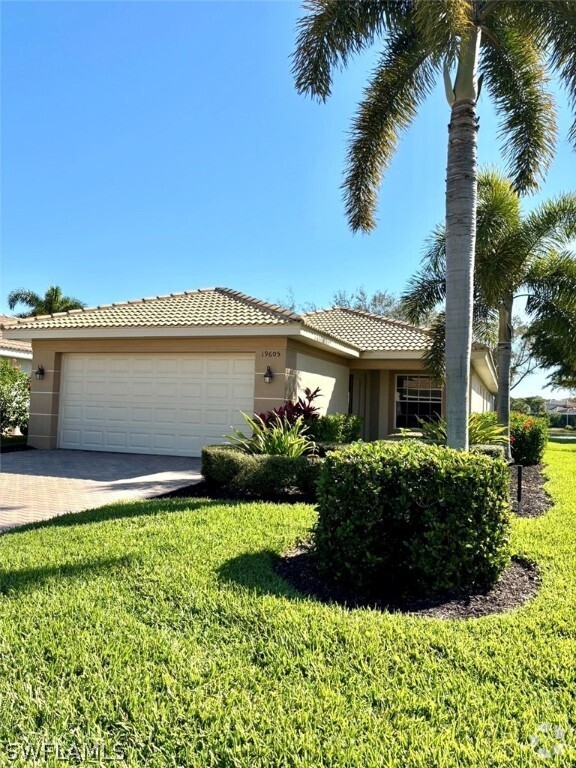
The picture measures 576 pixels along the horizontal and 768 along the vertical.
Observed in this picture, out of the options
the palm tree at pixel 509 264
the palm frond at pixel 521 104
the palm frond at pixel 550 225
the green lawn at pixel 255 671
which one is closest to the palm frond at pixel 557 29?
the palm frond at pixel 521 104

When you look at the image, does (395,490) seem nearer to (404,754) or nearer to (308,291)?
(404,754)

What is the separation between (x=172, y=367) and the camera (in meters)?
14.2

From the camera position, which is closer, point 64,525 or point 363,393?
point 64,525

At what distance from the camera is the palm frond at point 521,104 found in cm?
967

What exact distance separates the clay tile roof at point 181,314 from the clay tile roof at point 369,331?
2.48 m

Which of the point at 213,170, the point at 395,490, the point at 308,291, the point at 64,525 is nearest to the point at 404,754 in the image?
the point at 395,490

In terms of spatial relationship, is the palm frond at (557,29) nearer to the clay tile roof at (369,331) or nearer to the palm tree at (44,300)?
the clay tile roof at (369,331)

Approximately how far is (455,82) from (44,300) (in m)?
27.2

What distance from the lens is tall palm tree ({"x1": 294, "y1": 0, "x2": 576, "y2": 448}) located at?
7105 millimetres

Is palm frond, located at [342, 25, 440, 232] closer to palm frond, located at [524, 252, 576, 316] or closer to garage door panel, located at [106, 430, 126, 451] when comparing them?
palm frond, located at [524, 252, 576, 316]

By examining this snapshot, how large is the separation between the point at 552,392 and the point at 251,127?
158ft

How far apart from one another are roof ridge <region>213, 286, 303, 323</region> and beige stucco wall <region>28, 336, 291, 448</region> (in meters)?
0.67

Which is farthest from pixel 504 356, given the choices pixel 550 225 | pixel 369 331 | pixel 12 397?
pixel 12 397

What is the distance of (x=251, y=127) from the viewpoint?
14031 millimetres
